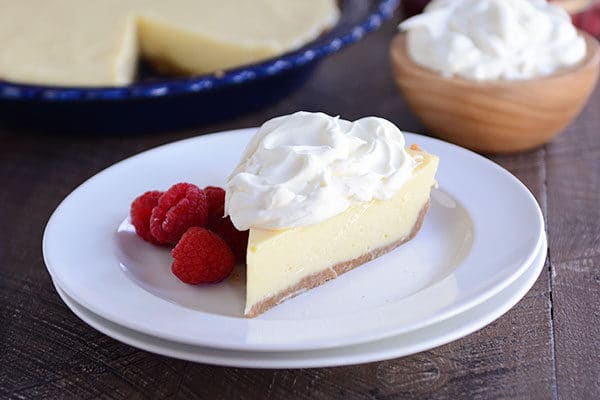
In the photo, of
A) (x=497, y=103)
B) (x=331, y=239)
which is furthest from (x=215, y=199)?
(x=497, y=103)

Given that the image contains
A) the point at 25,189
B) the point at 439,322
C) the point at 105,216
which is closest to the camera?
the point at 439,322

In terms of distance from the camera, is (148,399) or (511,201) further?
(511,201)

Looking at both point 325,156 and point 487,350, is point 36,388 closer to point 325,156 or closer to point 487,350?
point 325,156

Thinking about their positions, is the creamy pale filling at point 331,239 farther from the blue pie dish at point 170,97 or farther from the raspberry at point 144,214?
the blue pie dish at point 170,97

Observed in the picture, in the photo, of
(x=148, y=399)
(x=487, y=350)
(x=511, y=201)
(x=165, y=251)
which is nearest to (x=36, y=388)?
(x=148, y=399)

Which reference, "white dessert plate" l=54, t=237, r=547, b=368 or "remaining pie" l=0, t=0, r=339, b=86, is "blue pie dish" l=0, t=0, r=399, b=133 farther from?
"white dessert plate" l=54, t=237, r=547, b=368

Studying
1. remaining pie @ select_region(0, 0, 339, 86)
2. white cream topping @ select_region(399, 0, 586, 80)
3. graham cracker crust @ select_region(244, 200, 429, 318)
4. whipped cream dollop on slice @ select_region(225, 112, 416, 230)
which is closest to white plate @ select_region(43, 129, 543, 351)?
graham cracker crust @ select_region(244, 200, 429, 318)

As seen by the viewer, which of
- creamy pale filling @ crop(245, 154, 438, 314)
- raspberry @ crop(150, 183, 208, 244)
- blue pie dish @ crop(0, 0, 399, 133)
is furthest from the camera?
blue pie dish @ crop(0, 0, 399, 133)
